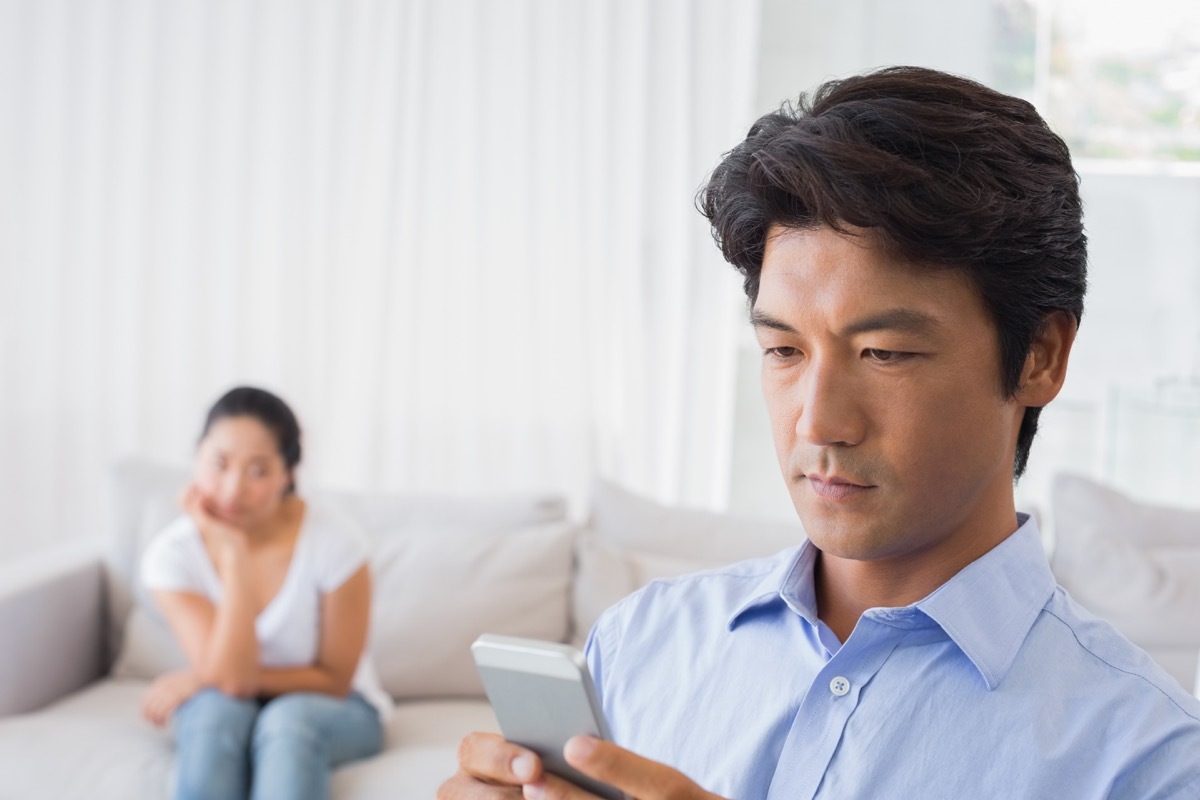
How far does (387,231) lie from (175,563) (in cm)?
139

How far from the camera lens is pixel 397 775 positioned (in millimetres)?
2193

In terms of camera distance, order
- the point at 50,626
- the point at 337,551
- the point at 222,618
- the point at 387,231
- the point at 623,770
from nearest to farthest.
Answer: the point at 623,770
the point at 222,618
the point at 337,551
the point at 50,626
the point at 387,231

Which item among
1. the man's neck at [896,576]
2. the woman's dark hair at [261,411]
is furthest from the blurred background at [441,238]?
the man's neck at [896,576]

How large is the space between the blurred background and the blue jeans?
1.32m

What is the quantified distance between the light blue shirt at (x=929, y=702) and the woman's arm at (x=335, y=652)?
137 cm

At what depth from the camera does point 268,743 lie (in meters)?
2.17

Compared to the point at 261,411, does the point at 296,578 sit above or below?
below

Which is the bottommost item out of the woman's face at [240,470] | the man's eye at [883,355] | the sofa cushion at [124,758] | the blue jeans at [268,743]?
the sofa cushion at [124,758]

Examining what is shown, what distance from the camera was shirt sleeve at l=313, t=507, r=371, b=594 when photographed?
7.78ft

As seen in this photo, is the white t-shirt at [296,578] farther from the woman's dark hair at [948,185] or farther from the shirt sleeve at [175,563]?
the woman's dark hair at [948,185]

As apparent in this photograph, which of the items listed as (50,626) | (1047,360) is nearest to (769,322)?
(1047,360)

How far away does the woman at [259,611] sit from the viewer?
2.21m

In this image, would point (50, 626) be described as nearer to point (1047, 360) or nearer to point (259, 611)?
point (259, 611)

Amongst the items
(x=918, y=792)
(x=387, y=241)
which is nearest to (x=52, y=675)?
(x=387, y=241)
